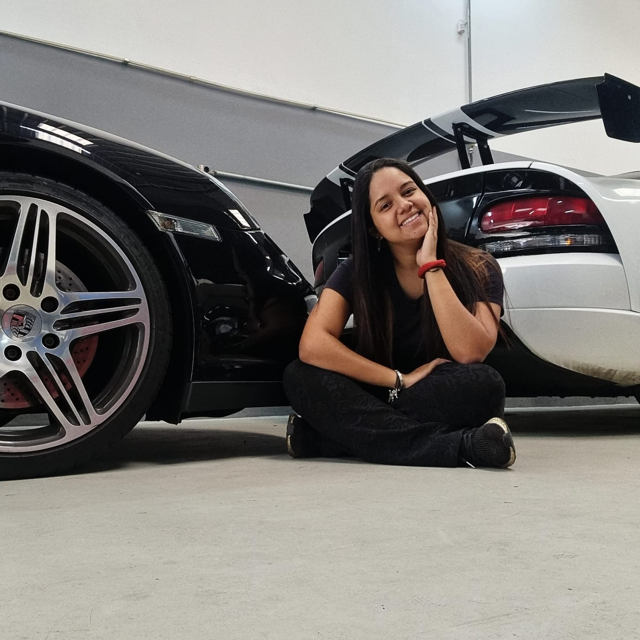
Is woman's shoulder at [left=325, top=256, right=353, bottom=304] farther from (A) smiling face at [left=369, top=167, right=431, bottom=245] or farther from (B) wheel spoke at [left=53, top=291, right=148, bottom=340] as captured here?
(B) wheel spoke at [left=53, top=291, right=148, bottom=340]

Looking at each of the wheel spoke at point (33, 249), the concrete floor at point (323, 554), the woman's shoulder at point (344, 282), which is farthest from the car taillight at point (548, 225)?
the wheel spoke at point (33, 249)

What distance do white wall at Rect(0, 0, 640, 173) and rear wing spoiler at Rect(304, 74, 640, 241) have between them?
1.49 m

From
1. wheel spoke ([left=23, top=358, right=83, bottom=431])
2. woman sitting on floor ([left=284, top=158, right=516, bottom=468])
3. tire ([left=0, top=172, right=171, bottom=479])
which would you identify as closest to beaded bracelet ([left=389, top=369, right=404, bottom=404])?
woman sitting on floor ([left=284, top=158, right=516, bottom=468])

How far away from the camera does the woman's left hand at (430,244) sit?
1.68 meters

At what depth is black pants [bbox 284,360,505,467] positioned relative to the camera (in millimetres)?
1534

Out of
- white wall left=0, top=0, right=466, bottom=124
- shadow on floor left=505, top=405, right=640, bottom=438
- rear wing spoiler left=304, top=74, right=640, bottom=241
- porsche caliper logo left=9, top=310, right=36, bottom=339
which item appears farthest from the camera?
white wall left=0, top=0, right=466, bottom=124

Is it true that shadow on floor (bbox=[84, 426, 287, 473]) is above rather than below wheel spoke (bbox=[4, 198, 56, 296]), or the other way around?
below

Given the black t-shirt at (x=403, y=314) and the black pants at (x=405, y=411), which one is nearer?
the black pants at (x=405, y=411)

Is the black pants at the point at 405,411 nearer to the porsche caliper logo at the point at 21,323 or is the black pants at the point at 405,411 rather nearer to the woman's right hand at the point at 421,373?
the woman's right hand at the point at 421,373

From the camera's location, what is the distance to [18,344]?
135 cm

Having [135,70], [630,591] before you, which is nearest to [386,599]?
[630,591]

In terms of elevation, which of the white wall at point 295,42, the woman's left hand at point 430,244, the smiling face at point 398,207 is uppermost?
the white wall at point 295,42

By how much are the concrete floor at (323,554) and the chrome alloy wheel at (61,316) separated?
14cm

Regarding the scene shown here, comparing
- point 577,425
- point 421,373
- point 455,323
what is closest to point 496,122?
point 455,323
